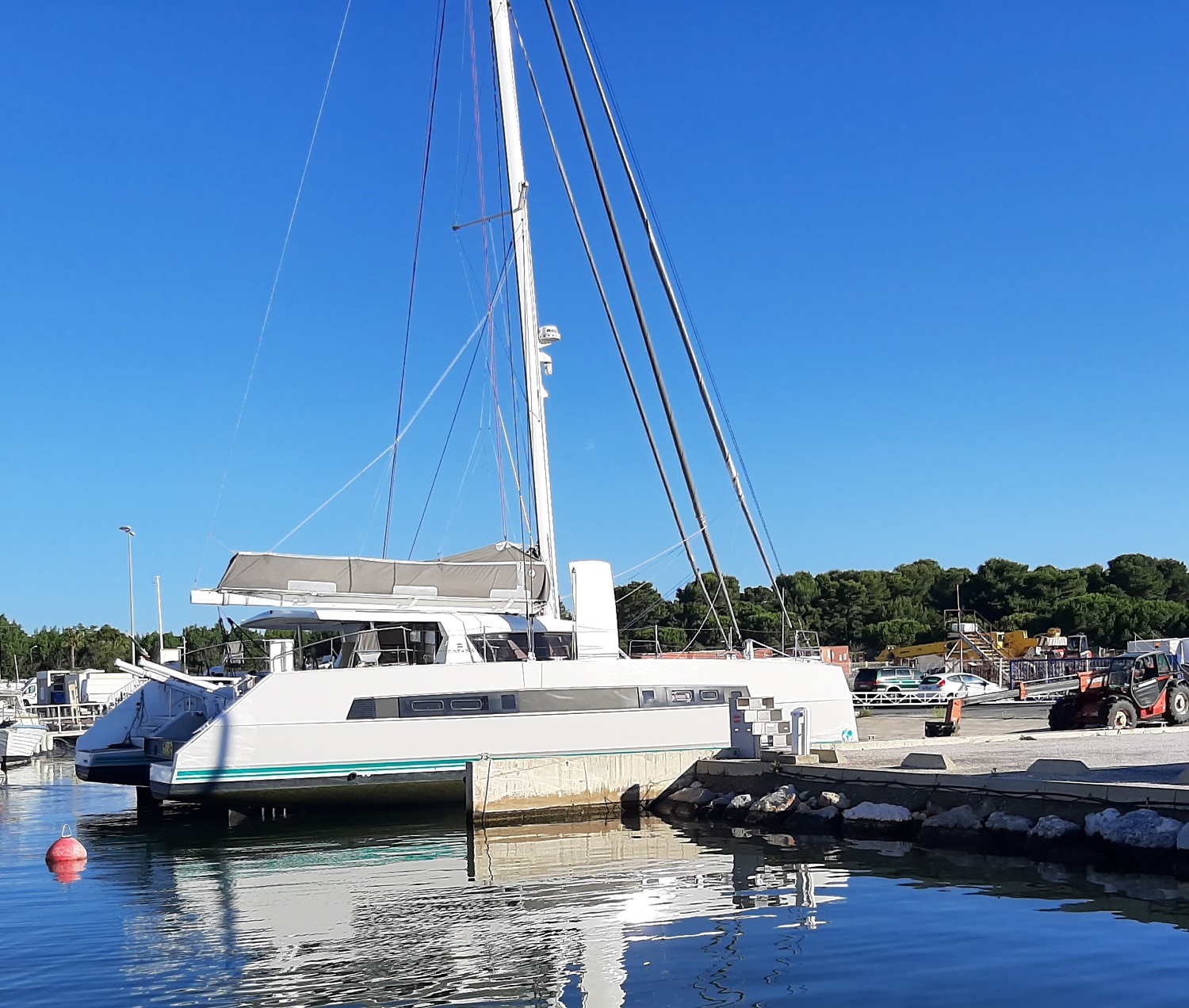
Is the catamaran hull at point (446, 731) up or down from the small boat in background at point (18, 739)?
up

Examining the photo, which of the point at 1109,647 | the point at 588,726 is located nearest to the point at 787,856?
the point at 588,726

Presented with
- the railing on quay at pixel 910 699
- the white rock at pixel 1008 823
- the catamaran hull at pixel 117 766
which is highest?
the catamaran hull at pixel 117 766

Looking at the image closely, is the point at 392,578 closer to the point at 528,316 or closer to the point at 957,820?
the point at 528,316

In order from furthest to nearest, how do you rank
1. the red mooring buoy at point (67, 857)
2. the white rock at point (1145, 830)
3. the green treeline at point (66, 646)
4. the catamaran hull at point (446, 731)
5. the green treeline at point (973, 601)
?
the green treeline at point (66, 646)
the green treeline at point (973, 601)
the catamaran hull at point (446, 731)
the red mooring buoy at point (67, 857)
the white rock at point (1145, 830)

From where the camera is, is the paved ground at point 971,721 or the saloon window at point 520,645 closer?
the saloon window at point 520,645

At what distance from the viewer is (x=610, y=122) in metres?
24.3

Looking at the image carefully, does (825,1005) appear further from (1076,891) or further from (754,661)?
(754,661)

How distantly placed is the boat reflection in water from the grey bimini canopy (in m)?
4.66

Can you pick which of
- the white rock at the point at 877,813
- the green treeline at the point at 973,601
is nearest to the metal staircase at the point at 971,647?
the green treeline at the point at 973,601

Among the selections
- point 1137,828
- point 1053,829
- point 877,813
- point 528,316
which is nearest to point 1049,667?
point 528,316

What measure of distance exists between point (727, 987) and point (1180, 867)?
5985mm

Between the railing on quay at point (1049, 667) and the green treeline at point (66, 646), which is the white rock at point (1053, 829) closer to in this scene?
the railing on quay at point (1049, 667)

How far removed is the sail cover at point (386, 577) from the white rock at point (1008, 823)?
858 cm

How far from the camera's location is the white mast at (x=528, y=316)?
22422mm
